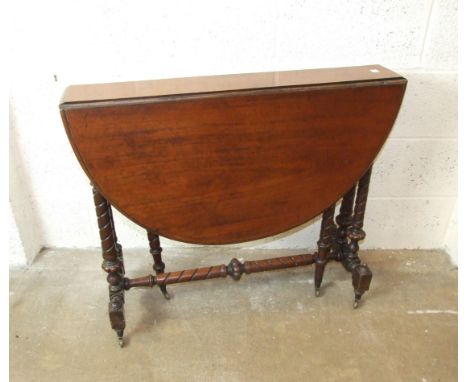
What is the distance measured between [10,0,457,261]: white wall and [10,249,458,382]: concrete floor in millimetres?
469

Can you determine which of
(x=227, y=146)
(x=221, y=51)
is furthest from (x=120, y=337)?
(x=221, y=51)

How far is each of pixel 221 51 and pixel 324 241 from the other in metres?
0.89

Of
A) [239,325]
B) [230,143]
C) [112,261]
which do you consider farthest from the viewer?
[239,325]

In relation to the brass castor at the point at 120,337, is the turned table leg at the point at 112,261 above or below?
above

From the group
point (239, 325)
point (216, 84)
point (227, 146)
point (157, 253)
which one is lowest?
point (239, 325)

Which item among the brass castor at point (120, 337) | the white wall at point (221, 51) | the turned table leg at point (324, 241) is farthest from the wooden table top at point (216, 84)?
the brass castor at point (120, 337)

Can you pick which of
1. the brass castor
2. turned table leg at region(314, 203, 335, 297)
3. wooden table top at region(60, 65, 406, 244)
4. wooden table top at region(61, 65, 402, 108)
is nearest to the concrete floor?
the brass castor

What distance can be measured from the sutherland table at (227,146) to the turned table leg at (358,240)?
0.36 feet

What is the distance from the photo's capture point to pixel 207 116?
1167mm

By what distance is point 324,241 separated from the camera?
5.29 feet

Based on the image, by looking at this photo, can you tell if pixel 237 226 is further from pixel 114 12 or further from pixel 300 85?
pixel 114 12

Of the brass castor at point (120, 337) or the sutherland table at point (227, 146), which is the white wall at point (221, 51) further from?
the brass castor at point (120, 337)

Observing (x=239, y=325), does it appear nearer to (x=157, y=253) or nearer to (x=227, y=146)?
(x=157, y=253)

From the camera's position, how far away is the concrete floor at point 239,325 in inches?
55.6
